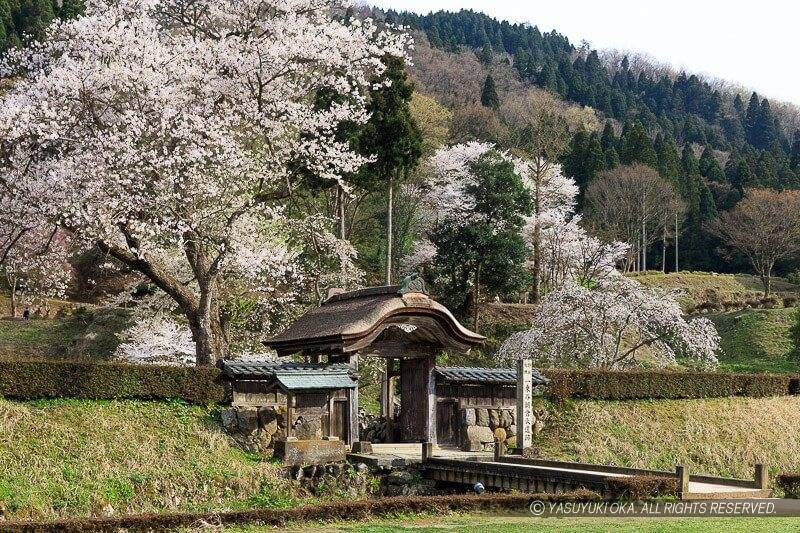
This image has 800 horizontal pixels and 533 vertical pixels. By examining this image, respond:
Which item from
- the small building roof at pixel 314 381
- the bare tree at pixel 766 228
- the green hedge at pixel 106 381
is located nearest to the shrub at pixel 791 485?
the small building roof at pixel 314 381

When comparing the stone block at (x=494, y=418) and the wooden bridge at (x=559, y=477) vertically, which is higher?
the stone block at (x=494, y=418)

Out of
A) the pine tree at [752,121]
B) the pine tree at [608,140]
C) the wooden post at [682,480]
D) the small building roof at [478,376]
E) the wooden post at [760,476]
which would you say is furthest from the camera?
the pine tree at [752,121]

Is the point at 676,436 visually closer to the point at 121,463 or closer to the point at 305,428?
the point at 305,428

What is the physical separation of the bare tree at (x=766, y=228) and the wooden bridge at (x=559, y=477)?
39.1 m

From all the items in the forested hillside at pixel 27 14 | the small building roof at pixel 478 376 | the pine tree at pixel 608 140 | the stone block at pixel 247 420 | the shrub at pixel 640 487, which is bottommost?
the shrub at pixel 640 487

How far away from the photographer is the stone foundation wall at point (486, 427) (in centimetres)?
2253

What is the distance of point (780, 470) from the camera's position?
24406 mm

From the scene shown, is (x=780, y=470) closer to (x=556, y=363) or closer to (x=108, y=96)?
(x=556, y=363)

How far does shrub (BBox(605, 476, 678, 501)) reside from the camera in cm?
1530

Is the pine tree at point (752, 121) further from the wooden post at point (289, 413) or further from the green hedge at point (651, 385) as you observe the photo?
the wooden post at point (289, 413)

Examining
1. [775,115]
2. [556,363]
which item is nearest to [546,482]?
[556,363]

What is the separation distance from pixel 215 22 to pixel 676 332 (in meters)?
18.9

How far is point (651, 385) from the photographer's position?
26.1 meters

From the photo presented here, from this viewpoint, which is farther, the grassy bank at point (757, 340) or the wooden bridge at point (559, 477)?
the grassy bank at point (757, 340)
